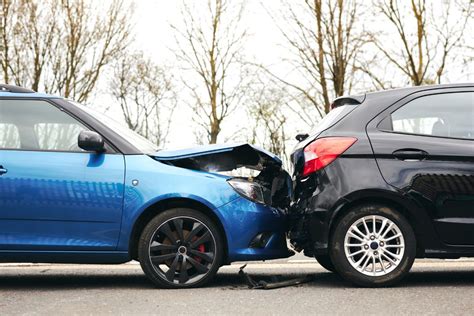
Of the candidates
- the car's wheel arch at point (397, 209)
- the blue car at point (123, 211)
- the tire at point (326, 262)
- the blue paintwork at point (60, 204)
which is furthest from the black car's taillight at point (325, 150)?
the blue paintwork at point (60, 204)

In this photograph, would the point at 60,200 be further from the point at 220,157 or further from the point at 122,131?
the point at 220,157

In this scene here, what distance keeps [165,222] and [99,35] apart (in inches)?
755

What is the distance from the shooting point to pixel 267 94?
3186cm

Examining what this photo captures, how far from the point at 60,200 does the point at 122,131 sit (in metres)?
0.89

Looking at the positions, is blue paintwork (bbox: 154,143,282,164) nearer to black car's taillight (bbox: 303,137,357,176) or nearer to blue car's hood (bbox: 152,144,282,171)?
blue car's hood (bbox: 152,144,282,171)

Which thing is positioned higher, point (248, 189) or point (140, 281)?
point (248, 189)

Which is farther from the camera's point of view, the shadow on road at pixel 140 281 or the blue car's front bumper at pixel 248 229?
the shadow on road at pixel 140 281

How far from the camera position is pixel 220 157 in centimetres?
614

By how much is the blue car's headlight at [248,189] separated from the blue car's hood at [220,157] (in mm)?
280

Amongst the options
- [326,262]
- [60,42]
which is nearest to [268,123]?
[60,42]

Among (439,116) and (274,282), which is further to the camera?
(274,282)

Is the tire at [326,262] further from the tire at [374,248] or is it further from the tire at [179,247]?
the tire at [179,247]

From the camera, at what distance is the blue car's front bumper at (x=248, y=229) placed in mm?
5738

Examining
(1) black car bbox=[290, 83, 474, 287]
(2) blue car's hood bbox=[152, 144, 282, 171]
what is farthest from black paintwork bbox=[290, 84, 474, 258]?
(2) blue car's hood bbox=[152, 144, 282, 171]
